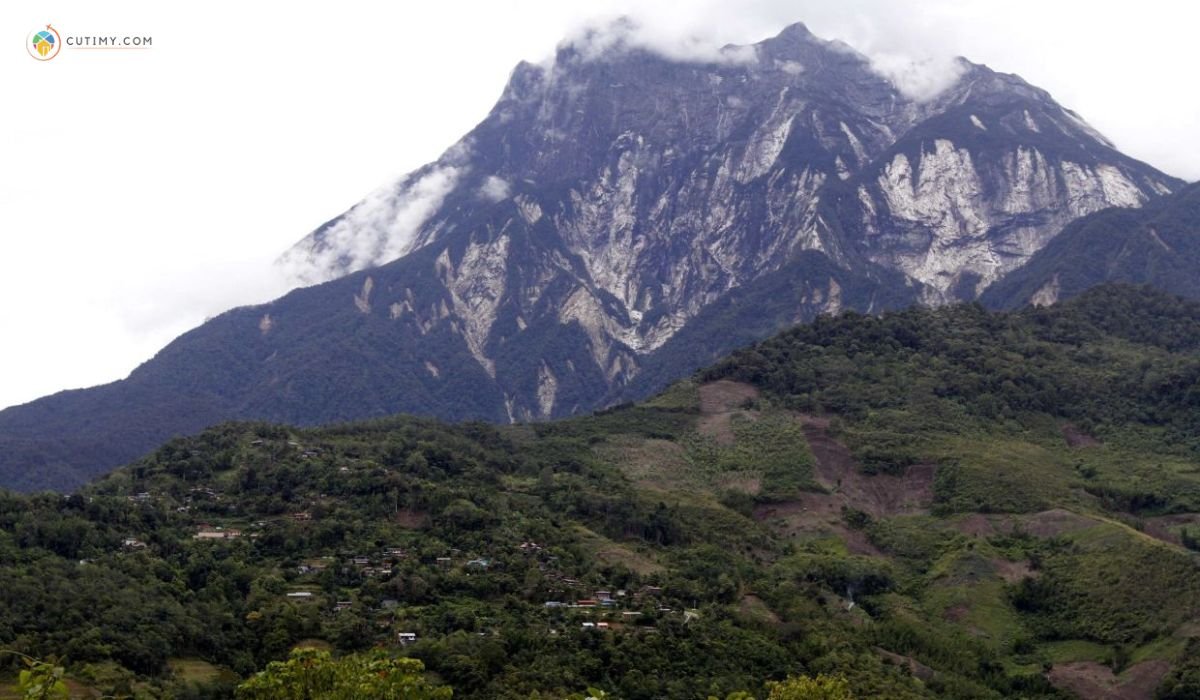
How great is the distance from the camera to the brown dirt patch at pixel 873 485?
123125 mm

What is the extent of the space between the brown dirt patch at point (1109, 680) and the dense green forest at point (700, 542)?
9.7 inches

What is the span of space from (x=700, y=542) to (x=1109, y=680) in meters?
33.7

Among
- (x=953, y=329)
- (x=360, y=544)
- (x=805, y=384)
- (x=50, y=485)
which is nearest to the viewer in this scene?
(x=360, y=544)

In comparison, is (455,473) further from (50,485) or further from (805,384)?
(50,485)

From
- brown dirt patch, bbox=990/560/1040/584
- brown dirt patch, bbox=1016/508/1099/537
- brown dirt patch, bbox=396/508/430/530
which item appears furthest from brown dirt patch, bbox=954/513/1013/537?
brown dirt patch, bbox=396/508/430/530

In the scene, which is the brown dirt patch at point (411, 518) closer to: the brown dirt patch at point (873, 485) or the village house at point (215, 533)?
the village house at point (215, 533)

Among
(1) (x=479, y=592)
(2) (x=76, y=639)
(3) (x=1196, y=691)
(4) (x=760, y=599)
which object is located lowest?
(3) (x=1196, y=691)

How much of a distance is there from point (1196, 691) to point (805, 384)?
7113 centimetres

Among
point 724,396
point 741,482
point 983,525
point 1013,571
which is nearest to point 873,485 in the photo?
point 741,482

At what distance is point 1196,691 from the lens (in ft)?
269

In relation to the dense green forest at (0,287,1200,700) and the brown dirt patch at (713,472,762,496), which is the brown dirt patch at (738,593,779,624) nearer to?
the dense green forest at (0,287,1200,700)

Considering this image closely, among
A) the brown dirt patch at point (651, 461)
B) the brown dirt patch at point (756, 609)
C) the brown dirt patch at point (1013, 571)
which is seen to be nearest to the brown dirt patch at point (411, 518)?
the brown dirt patch at point (756, 609)

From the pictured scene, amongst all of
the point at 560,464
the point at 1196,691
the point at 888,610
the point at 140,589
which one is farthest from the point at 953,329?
the point at 140,589

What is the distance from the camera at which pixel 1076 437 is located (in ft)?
443
